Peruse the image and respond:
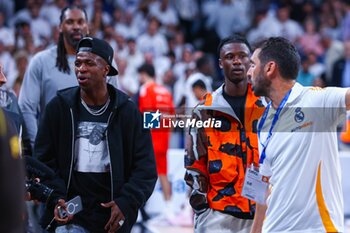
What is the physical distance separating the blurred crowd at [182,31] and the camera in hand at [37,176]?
7.40 meters

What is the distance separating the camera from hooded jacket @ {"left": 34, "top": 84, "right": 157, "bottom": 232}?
21.6 feet

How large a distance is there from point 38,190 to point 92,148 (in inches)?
19.1

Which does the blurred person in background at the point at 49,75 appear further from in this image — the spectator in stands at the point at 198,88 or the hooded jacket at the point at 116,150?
the spectator in stands at the point at 198,88

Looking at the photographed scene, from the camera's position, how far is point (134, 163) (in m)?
6.73

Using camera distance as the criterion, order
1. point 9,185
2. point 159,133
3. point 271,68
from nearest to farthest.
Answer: point 9,185 → point 271,68 → point 159,133

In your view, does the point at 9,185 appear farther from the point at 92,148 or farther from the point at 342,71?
the point at 342,71

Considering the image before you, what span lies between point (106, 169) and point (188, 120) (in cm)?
104

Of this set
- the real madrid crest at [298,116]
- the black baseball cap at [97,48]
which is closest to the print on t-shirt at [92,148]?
the black baseball cap at [97,48]

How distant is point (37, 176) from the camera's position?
6512 mm

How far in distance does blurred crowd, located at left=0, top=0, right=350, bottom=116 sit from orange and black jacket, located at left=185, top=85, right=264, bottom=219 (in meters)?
6.82

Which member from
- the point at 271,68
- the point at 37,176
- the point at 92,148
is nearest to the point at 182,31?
the point at 92,148

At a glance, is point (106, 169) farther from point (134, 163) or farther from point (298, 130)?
point (298, 130)

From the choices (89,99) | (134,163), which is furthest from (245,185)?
(89,99)

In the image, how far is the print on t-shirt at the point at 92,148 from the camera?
6598 mm
